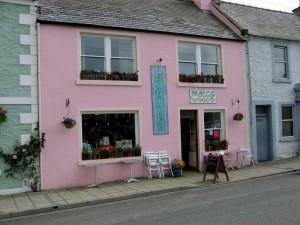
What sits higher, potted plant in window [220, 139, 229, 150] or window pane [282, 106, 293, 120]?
window pane [282, 106, 293, 120]

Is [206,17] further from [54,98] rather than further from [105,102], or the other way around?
[54,98]

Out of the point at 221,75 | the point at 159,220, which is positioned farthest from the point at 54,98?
the point at 221,75

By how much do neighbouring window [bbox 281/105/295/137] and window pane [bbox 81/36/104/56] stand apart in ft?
30.7

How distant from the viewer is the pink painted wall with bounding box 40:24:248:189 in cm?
1135

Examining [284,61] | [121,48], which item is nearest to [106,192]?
[121,48]

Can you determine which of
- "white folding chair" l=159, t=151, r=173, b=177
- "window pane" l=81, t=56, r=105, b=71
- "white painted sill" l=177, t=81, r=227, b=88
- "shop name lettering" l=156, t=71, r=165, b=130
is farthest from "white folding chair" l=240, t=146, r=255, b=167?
"window pane" l=81, t=56, r=105, b=71

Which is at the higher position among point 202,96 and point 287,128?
point 202,96

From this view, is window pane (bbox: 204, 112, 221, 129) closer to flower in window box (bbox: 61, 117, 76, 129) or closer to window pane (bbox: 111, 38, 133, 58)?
window pane (bbox: 111, 38, 133, 58)

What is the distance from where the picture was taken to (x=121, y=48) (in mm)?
12906

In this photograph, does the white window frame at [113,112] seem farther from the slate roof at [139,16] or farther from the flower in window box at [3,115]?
the slate roof at [139,16]

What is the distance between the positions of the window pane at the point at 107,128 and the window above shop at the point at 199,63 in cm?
276

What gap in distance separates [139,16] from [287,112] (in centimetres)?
865

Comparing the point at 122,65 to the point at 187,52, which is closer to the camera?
the point at 122,65

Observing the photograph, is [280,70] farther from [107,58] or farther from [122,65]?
[107,58]
